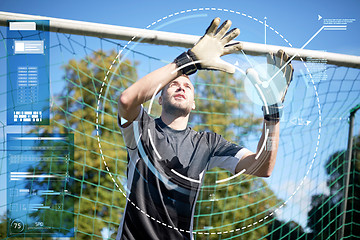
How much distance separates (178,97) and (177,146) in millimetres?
173

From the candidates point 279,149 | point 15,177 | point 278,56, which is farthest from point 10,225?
point 278,56

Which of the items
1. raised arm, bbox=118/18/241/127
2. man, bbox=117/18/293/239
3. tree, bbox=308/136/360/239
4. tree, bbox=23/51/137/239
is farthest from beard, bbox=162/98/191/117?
tree, bbox=308/136/360/239

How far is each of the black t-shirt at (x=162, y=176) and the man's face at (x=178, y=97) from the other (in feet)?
0.21

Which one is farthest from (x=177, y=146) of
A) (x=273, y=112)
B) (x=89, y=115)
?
(x=89, y=115)

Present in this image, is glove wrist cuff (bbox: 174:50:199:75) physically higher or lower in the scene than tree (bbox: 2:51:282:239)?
higher

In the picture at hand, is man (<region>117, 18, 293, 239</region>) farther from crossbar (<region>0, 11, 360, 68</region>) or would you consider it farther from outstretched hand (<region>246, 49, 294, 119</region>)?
crossbar (<region>0, 11, 360, 68</region>)

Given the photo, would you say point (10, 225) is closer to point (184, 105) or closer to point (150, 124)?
point (150, 124)

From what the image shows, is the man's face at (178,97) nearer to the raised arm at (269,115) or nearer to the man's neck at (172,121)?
the man's neck at (172,121)

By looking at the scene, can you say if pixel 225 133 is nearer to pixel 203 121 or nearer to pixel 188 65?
pixel 203 121
